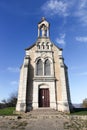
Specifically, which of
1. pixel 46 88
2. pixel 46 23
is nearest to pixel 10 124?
pixel 46 88

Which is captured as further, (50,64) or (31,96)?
(50,64)

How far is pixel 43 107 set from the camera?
27.1 metres

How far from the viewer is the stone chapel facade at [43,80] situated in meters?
26.8

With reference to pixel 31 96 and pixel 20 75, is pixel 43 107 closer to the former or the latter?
pixel 31 96

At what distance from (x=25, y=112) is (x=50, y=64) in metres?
8.85

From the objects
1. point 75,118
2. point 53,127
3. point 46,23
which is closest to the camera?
point 53,127

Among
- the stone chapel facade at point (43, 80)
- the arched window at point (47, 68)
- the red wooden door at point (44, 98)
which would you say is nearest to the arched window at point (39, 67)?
the stone chapel facade at point (43, 80)

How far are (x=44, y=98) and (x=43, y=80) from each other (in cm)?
285

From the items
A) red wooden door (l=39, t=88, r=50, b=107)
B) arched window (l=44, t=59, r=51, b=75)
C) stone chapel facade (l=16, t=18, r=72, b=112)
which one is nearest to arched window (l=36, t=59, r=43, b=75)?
stone chapel facade (l=16, t=18, r=72, b=112)

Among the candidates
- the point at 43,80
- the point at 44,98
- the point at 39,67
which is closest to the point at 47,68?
the point at 39,67

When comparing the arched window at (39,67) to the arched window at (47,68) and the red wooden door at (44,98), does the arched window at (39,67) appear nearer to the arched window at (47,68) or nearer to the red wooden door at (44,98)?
the arched window at (47,68)

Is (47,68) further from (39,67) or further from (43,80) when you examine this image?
(43,80)

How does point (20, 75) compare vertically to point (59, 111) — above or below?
above

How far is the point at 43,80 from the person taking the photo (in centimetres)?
2836
